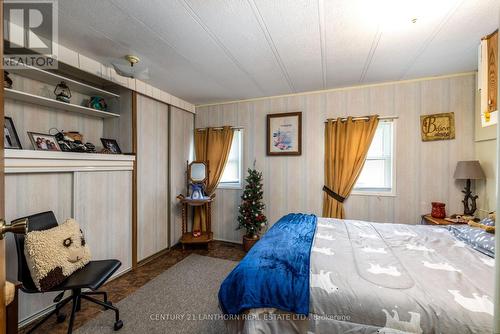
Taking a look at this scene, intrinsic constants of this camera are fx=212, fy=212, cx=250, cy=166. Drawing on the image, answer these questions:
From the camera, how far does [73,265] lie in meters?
1.75

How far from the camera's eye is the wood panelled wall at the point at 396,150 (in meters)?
2.73

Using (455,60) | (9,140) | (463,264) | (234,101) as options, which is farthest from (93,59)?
(455,60)

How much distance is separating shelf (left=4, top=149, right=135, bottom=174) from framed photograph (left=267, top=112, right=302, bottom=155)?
6.86 feet

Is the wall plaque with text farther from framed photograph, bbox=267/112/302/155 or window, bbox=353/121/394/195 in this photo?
framed photograph, bbox=267/112/302/155

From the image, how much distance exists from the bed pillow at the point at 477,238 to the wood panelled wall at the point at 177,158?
11.7 feet

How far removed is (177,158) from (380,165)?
320 centimetres

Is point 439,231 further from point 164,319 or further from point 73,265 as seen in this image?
point 73,265

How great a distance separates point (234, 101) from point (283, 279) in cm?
316

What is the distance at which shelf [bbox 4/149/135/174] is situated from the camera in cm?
173

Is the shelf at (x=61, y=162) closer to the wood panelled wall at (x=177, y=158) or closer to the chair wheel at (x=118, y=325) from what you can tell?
the wood panelled wall at (x=177, y=158)

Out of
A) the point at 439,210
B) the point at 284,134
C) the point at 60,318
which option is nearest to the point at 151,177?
the point at 60,318

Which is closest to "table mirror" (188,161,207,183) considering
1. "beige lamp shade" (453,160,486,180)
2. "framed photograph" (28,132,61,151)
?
"framed photograph" (28,132,61,151)

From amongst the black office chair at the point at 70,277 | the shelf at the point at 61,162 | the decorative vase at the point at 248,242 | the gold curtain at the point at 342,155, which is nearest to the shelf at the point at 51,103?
the shelf at the point at 61,162

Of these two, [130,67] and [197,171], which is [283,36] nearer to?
[130,67]
